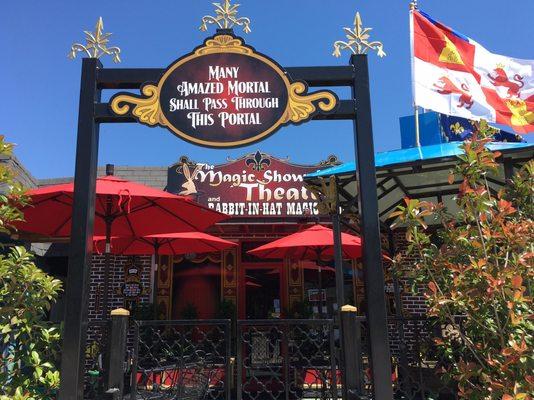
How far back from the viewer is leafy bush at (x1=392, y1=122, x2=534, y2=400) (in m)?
2.96

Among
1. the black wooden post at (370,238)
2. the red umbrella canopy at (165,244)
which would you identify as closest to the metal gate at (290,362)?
the black wooden post at (370,238)

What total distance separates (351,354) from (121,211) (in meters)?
3.30

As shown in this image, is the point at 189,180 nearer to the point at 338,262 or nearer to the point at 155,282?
the point at 155,282

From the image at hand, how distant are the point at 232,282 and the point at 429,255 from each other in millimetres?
7092

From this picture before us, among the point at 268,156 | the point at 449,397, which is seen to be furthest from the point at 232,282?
the point at 449,397

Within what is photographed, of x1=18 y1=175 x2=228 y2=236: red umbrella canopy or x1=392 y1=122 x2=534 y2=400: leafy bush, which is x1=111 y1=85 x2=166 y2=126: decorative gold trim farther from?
x1=392 y1=122 x2=534 y2=400: leafy bush

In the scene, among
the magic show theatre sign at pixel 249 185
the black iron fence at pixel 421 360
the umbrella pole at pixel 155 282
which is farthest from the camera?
the magic show theatre sign at pixel 249 185

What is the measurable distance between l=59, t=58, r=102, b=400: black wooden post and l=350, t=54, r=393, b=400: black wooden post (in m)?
1.99

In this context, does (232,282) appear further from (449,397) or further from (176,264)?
(449,397)

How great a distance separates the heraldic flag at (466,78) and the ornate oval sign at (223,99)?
3.15 meters

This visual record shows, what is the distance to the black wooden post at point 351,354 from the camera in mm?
3336

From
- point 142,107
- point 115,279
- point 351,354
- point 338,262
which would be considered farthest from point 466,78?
point 115,279

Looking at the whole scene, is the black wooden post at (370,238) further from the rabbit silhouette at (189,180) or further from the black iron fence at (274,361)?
the rabbit silhouette at (189,180)

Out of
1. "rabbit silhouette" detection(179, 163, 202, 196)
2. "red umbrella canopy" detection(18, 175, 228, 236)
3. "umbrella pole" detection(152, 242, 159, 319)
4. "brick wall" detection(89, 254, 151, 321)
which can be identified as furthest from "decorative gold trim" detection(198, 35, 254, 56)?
"brick wall" detection(89, 254, 151, 321)
